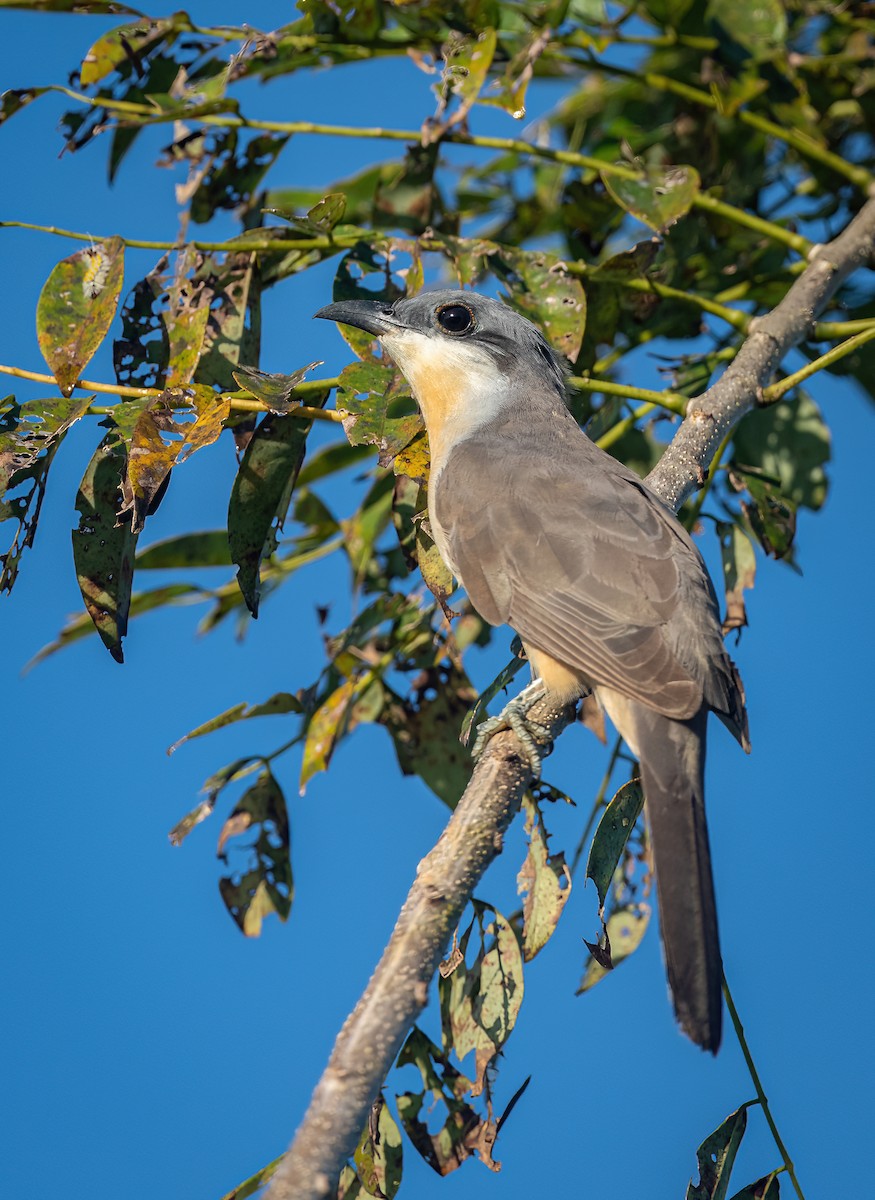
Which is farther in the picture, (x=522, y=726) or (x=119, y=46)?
(x=119, y=46)

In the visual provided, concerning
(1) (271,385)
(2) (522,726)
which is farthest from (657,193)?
(2) (522,726)

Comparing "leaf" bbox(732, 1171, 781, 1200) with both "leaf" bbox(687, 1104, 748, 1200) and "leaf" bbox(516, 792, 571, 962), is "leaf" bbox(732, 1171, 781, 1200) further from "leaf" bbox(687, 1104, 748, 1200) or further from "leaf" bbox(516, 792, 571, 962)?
"leaf" bbox(516, 792, 571, 962)

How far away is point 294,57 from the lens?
3.57 m

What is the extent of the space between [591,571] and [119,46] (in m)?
1.99

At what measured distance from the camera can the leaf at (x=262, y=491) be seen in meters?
2.89

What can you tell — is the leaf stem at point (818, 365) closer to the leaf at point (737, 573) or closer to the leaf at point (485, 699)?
the leaf at point (737, 573)

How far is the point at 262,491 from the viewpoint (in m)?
2.93

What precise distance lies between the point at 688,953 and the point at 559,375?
2137mm

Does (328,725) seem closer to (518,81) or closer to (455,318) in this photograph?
(455,318)

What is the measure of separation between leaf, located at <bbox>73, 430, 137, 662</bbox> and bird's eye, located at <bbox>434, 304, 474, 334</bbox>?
1546 millimetres

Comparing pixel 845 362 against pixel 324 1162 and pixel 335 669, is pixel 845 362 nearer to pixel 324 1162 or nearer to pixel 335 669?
pixel 335 669

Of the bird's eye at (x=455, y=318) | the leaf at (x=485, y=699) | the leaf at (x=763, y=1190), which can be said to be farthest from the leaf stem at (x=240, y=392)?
the leaf at (x=763, y=1190)

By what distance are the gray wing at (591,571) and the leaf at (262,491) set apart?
621 mm

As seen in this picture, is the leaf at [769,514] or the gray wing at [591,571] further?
the leaf at [769,514]
